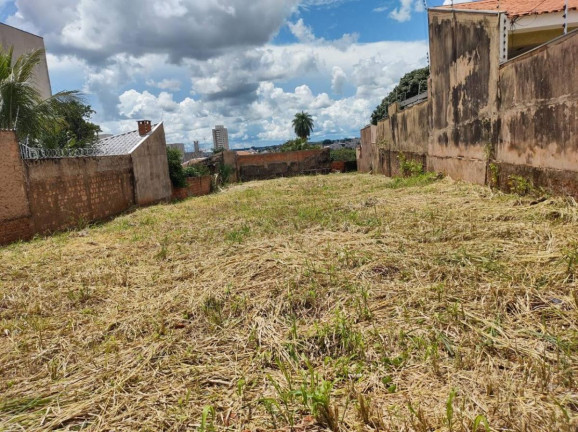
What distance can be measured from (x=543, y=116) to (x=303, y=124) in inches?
2344

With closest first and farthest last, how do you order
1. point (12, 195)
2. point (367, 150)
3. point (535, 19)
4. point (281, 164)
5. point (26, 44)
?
1. point (12, 195)
2. point (535, 19)
3. point (367, 150)
4. point (26, 44)
5. point (281, 164)

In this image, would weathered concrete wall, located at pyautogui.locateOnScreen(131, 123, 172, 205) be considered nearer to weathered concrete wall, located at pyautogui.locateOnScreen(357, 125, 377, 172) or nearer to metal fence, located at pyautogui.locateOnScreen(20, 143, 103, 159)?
metal fence, located at pyautogui.locateOnScreen(20, 143, 103, 159)

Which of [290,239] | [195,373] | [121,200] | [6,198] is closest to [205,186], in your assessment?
[121,200]

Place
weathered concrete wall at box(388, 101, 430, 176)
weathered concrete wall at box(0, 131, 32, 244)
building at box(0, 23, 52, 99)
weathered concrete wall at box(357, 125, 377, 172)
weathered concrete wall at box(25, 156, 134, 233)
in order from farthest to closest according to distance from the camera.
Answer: building at box(0, 23, 52, 99), weathered concrete wall at box(357, 125, 377, 172), weathered concrete wall at box(388, 101, 430, 176), weathered concrete wall at box(25, 156, 134, 233), weathered concrete wall at box(0, 131, 32, 244)

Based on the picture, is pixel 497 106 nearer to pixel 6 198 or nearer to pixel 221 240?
pixel 221 240

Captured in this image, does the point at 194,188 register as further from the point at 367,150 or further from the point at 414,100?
the point at 414,100

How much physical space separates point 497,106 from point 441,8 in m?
3.92

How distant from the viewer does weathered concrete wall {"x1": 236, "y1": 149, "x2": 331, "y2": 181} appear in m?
25.3

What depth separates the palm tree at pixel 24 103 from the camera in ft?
31.5

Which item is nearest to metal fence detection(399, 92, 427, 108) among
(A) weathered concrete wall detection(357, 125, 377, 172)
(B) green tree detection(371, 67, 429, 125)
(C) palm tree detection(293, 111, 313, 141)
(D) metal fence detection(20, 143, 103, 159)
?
(A) weathered concrete wall detection(357, 125, 377, 172)

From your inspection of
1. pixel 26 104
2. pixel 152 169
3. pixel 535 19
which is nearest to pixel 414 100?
pixel 535 19

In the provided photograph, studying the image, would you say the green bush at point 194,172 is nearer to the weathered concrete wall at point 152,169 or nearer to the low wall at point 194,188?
the low wall at point 194,188

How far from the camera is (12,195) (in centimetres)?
746

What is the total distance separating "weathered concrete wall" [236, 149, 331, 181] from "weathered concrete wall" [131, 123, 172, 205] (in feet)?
31.9
